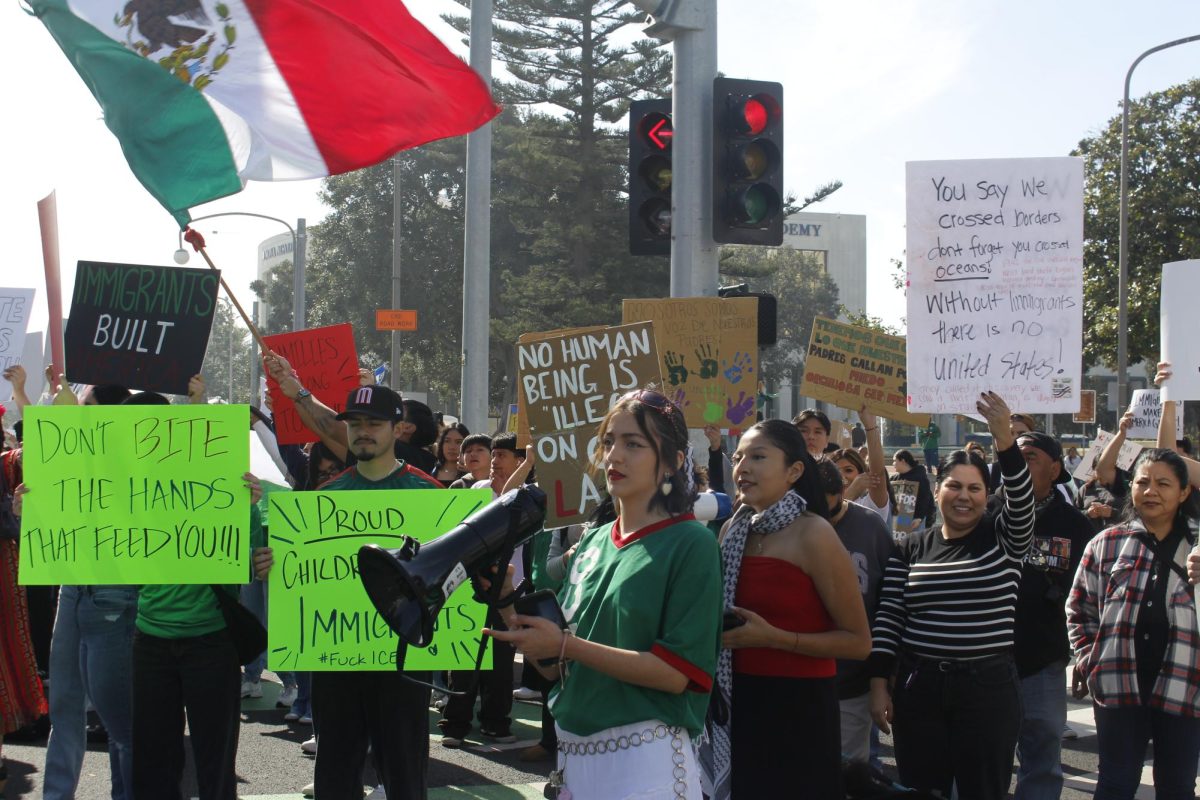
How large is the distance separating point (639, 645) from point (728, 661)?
0.99 m

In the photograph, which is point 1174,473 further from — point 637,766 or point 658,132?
point 658,132

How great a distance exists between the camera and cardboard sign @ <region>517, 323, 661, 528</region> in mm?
5977

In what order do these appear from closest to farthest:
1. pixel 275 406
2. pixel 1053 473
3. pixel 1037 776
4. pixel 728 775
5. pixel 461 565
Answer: pixel 461 565 < pixel 728 775 < pixel 1037 776 < pixel 1053 473 < pixel 275 406

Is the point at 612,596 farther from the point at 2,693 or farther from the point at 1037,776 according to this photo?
the point at 2,693

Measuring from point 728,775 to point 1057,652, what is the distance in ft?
7.09

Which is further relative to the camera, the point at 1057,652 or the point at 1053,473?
the point at 1053,473

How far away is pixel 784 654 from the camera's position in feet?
13.3

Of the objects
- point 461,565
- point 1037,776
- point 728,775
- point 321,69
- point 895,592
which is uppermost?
point 321,69

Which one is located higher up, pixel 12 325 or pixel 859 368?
pixel 12 325

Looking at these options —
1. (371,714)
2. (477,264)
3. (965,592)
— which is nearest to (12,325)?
(477,264)

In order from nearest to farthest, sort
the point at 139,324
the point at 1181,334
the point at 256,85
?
1. the point at 139,324
2. the point at 1181,334
3. the point at 256,85

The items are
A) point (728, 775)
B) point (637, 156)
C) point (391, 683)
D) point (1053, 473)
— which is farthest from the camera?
point (637, 156)

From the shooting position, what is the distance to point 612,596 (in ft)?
10.7

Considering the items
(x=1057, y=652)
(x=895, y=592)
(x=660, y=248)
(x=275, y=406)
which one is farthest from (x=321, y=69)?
(x=1057, y=652)
